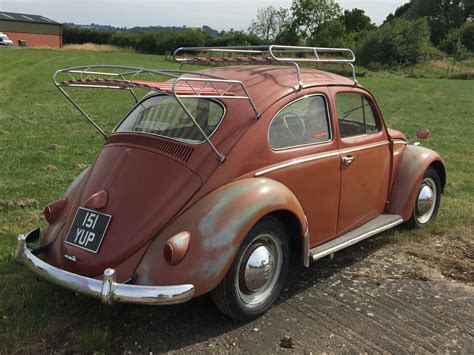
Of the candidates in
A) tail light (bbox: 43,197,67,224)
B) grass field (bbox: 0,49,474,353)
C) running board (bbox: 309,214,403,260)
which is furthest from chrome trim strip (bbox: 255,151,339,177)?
tail light (bbox: 43,197,67,224)

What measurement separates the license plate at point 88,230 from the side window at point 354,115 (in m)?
2.15

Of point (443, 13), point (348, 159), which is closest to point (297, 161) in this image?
point (348, 159)

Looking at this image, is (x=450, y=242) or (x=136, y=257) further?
(x=450, y=242)

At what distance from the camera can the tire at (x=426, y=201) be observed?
5.22m

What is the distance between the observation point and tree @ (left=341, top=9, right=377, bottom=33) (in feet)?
254

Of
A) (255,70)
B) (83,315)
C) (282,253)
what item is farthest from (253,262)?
(255,70)

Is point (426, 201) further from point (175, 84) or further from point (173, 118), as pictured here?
point (175, 84)

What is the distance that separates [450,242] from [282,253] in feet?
7.55

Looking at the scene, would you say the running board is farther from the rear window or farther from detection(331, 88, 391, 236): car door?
the rear window

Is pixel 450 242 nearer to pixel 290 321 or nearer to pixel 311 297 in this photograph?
pixel 311 297

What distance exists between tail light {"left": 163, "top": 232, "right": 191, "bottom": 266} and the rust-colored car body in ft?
0.04

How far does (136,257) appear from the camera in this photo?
316cm

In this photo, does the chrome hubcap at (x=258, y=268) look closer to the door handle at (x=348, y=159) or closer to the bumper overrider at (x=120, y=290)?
the bumper overrider at (x=120, y=290)

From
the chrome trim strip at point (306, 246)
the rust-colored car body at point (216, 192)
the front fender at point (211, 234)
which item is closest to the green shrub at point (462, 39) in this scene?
the rust-colored car body at point (216, 192)
